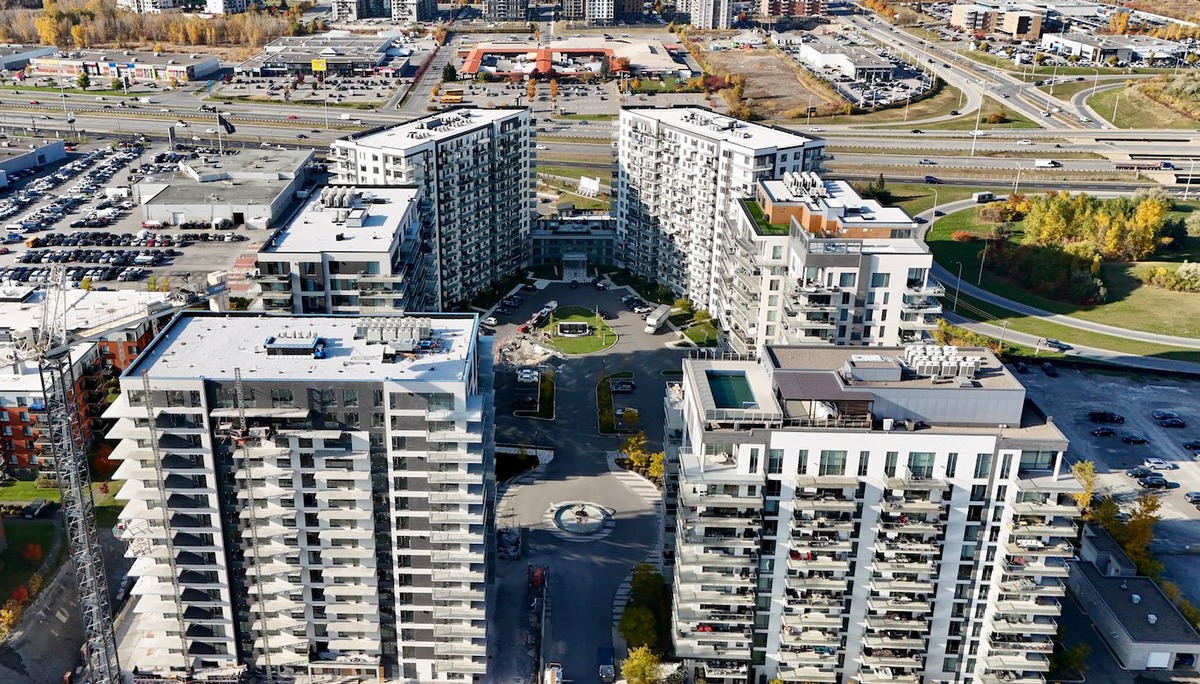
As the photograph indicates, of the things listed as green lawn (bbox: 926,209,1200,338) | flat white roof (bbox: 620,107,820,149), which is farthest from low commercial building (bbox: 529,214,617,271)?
green lawn (bbox: 926,209,1200,338)

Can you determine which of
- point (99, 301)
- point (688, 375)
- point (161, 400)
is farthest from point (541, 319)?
point (161, 400)

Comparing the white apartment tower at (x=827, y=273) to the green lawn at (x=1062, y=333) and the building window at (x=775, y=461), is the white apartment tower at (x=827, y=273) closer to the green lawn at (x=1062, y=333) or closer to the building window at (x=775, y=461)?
the building window at (x=775, y=461)

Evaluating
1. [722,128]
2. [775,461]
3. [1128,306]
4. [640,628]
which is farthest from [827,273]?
[1128,306]

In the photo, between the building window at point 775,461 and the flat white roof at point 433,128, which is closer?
the building window at point 775,461

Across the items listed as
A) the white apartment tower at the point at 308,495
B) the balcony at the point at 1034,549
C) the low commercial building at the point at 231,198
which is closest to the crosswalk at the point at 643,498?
the white apartment tower at the point at 308,495

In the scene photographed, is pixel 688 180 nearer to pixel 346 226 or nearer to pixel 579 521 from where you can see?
pixel 346 226

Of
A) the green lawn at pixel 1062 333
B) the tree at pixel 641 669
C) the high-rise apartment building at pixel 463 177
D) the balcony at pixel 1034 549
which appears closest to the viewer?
the balcony at pixel 1034 549

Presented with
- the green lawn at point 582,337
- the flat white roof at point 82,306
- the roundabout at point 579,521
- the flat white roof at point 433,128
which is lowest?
the roundabout at point 579,521
